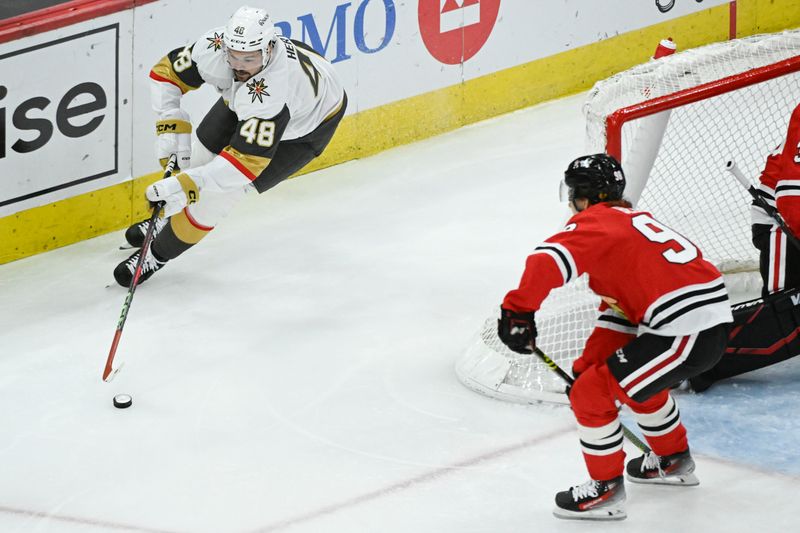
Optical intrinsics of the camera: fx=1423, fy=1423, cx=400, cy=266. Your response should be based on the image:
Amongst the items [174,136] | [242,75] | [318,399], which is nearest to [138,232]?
[174,136]

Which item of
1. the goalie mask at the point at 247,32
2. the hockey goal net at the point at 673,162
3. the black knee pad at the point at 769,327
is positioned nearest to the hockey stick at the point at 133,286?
the goalie mask at the point at 247,32

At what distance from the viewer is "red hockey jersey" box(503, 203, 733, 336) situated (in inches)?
126

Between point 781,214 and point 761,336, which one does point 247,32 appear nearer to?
point 781,214

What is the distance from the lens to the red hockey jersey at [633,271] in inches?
126

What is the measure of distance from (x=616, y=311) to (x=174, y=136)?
2080mm

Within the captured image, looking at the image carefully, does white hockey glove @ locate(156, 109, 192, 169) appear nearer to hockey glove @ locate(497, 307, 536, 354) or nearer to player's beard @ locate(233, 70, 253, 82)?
player's beard @ locate(233, 70, 253, 82)

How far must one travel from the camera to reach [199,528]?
348cm

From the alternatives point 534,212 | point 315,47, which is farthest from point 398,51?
point 534,212

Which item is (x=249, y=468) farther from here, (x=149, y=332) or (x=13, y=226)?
(x=13, y=226)

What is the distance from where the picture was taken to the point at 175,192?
462 cm

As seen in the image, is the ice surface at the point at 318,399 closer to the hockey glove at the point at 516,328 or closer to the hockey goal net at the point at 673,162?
the hockey goal net at the point at 673,162

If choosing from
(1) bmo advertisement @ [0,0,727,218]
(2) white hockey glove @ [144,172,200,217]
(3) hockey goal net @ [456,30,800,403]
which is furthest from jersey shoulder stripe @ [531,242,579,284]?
(1) bmo advertisement @ [0,0,727,218]

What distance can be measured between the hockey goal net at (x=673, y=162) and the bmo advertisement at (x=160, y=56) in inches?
57.7

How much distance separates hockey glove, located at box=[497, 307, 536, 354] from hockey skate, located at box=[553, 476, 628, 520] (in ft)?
1.46
